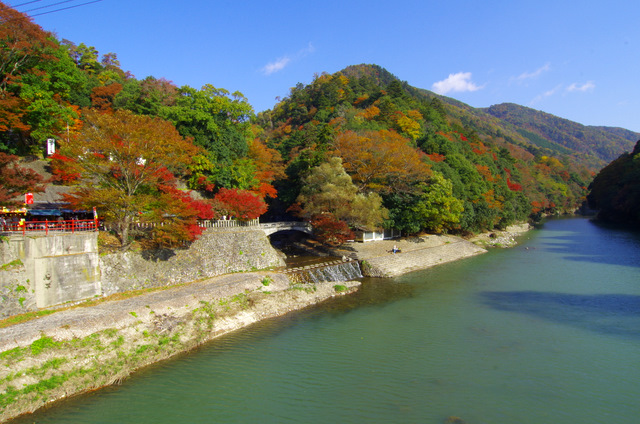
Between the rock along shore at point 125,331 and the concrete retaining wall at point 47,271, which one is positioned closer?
the rock along shore at point 125,331

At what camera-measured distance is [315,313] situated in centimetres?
2112

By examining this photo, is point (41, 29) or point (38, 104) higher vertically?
point (41, 29)

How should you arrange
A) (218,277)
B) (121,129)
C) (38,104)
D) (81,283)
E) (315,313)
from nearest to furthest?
(81,283), (121,129), (315,313), (218,277), (38,104)

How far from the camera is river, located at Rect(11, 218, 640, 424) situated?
38.4 ft

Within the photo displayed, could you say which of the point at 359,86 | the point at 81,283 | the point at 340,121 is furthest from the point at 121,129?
the point at 359,86

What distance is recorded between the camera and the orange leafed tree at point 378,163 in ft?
124

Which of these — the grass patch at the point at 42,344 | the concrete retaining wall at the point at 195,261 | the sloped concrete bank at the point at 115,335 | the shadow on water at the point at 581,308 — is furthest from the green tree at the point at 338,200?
the grass patch at the point at 42,344

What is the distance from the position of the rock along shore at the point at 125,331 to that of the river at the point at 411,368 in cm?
72

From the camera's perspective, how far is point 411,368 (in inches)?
571

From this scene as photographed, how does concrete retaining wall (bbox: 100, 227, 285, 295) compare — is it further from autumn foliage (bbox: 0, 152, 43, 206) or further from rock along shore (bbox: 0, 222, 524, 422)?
autumn foliage (bbox: 0, 152, 43, 206)

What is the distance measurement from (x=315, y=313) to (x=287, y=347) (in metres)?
4.80

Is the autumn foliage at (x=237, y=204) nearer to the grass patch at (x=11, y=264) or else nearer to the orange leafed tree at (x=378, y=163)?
the orange leafed tree at (x=378, y=163)

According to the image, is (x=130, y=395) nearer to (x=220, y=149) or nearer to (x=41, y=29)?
(x=220, y=149)

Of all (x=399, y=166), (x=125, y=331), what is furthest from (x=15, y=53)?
(x=399, y=166)
